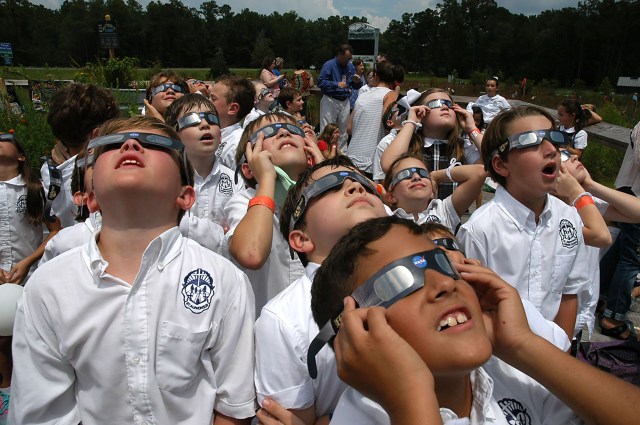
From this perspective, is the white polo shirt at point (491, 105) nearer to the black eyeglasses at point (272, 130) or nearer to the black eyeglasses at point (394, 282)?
the black eyeglasses at point (272, 130)

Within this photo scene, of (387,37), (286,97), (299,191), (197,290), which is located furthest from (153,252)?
(387,37)

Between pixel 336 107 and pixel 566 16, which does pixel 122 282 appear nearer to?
pixel 336 107

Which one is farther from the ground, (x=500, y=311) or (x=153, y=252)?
(x=153, y=252)

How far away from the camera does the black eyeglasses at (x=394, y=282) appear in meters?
1.40

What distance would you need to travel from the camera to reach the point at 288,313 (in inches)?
75.4

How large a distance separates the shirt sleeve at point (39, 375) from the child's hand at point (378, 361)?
3.57 feet

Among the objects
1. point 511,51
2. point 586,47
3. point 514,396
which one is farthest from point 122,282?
point 511,51

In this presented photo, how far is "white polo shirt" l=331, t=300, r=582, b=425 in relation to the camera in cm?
139

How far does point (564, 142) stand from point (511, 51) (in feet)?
300

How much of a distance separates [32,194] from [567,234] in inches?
163

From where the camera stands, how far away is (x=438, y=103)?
439 centimetres

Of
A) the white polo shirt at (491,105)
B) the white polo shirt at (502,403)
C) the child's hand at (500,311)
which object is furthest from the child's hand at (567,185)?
the white polo shirt at (491,105)

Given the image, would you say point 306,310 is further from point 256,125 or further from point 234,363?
point 256,125

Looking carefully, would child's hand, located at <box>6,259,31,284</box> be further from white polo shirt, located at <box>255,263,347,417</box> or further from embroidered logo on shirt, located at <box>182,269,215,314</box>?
white polo shirt, located at <box>255,263,347,417</box>
